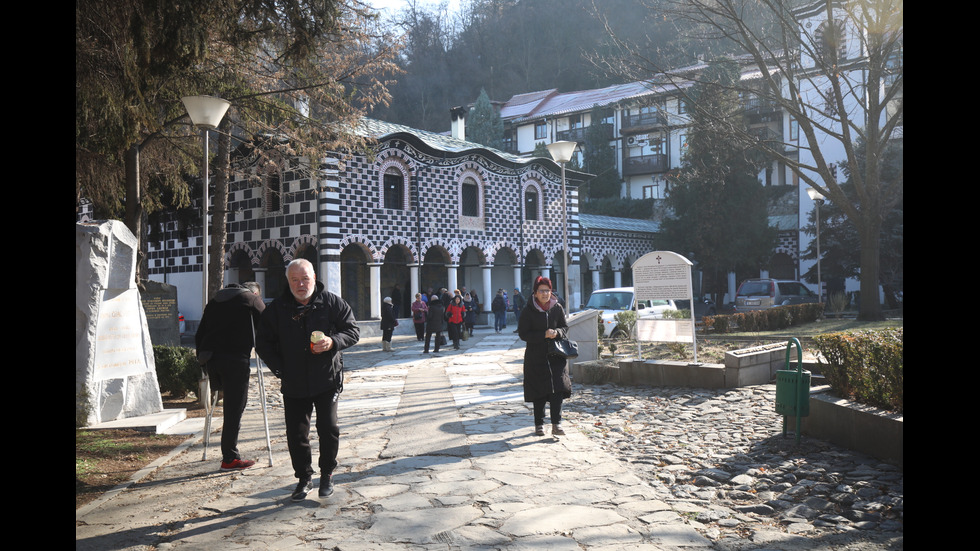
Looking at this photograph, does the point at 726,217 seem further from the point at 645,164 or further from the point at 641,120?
the point at 641,120

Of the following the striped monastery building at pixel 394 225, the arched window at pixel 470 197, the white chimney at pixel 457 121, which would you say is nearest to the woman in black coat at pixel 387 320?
the striped monastery building at pixel 394 225

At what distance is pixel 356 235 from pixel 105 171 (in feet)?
40.0

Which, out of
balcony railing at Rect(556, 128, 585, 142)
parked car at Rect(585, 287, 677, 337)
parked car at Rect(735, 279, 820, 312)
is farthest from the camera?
balcony railing at Rect(556, 128, 585, 142)

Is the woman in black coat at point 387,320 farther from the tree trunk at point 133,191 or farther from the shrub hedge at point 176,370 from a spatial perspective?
the shrub hedge at point 176,370

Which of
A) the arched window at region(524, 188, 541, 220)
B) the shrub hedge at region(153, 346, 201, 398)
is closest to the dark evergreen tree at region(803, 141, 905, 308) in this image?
the arched window at region(524, 188, 541, 220)

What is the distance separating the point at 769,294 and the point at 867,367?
22.4m

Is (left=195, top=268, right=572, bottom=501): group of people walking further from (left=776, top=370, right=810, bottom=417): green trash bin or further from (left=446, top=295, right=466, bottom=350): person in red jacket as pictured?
(left=446, top=295, right=466, bottom=350): person in red jacket

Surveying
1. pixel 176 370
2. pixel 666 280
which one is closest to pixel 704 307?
pixel 666 280

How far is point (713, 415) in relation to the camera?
27.4ft

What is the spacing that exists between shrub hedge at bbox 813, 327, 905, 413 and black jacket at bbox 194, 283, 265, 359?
16.9 feet

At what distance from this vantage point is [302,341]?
526 centimetres

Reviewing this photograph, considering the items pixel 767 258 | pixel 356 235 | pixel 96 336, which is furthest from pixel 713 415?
pixel 767 258

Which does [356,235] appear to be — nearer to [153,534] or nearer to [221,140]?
[221,140]

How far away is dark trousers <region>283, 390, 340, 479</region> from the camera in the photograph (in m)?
5.23
